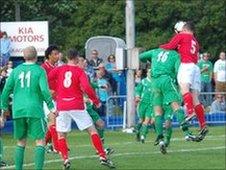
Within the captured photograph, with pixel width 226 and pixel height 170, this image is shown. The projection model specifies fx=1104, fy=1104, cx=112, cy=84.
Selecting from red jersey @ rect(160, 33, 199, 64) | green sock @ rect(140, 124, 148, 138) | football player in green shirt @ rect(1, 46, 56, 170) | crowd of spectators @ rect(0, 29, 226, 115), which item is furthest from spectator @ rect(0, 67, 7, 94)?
football player in green shirt @ rect(1, 46, 56, 170)

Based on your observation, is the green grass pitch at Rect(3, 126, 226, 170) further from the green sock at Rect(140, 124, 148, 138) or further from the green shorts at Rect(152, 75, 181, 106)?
the green shorts at Rect(152, 75, 181, 106)

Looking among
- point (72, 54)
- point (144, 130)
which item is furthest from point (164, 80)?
point (144, 130)

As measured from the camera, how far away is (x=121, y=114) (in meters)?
35.2

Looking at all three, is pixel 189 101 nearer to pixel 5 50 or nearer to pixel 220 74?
pixel 5 50

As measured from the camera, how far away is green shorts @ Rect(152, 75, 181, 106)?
75.5 ft

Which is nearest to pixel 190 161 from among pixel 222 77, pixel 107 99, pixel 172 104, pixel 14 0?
pixel 172 104

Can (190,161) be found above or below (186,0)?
below

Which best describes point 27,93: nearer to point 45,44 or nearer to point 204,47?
point 45,44

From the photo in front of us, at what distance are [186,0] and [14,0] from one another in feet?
25.7

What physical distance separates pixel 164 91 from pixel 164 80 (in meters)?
0.28

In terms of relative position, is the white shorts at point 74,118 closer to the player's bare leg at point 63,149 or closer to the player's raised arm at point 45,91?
the player's bare leg at point 63,149

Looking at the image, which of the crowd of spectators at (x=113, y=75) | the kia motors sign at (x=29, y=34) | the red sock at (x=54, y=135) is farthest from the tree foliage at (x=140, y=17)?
the red sock at (x=54, y=135)

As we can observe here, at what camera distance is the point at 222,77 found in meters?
37.2

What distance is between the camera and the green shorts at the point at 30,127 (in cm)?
1828
